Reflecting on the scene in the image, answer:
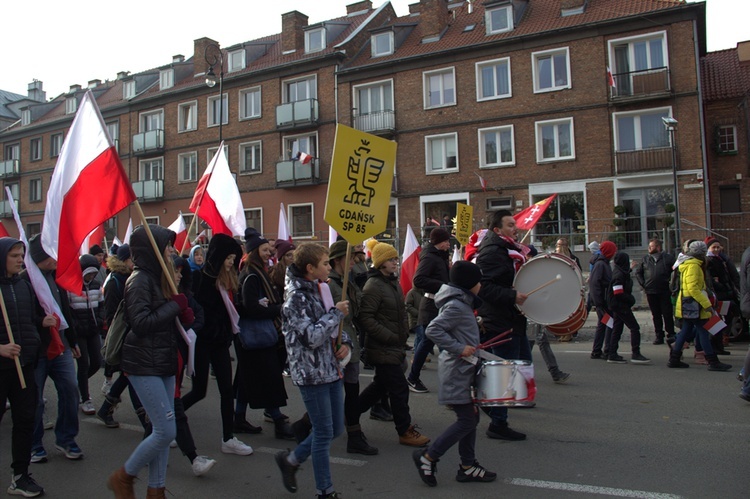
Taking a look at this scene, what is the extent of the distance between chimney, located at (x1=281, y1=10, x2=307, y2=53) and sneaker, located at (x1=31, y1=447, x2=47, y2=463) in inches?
1203

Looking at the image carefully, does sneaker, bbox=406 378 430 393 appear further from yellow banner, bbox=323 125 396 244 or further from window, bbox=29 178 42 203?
window, bbox=29 178 42 203

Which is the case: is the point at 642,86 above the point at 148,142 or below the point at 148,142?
below

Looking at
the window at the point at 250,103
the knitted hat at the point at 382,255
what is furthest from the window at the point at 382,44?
the knitted hat at the point at 382,255

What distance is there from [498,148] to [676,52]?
7.66m

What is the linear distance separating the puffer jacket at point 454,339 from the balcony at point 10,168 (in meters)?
48.6

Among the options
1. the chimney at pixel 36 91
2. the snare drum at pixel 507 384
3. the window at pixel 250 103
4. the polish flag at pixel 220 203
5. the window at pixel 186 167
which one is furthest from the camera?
the chimney at pixel 36 91

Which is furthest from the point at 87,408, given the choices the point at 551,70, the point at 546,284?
the point at 551,70

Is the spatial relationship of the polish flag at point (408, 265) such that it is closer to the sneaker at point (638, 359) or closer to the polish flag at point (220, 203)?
the polish flag at point (220, 203)

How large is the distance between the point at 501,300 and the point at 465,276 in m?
1.06

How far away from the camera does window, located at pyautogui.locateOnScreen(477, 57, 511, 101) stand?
2670 centimetres

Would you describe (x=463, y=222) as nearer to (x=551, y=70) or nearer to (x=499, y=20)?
(x=551, y=70)

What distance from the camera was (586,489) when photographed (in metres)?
4.48

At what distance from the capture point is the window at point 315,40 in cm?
3212

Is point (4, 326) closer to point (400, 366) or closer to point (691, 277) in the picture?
point (400, 366)
